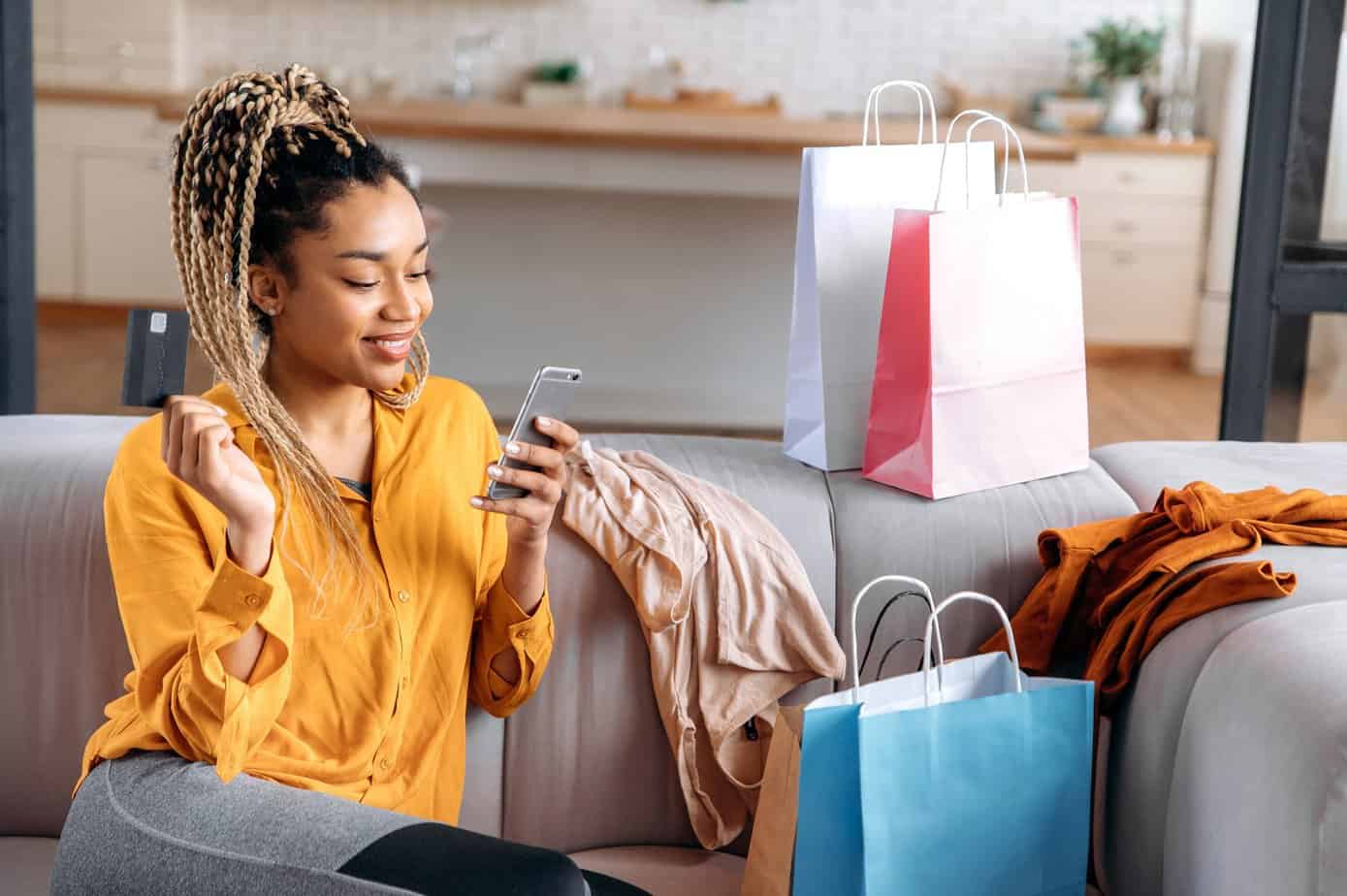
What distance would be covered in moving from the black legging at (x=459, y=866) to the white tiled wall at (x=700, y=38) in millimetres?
5552

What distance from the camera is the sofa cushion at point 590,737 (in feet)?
5.54

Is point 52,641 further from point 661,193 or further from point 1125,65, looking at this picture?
point 1125,65

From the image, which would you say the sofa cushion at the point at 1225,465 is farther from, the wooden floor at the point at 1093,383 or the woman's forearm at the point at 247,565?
the wooden floor at the point at 1093,383

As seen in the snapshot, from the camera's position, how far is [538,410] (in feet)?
4.50

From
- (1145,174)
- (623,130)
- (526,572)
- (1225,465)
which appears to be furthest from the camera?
(1145,174)

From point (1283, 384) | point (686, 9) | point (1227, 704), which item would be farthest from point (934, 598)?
point (686, 9)

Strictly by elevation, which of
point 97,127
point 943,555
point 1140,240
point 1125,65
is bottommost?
point 943,555

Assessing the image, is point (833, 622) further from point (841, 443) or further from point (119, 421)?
point (119, 421)

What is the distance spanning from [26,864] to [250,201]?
0.82 meters

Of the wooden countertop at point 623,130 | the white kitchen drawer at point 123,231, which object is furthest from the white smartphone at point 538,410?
the white kitchen drawer at point 123,231

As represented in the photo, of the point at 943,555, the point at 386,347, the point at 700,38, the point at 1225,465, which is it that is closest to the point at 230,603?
the point at 386,347

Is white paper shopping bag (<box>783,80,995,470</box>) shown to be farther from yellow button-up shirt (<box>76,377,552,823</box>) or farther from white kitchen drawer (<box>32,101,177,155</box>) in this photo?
white kitchen drawer (<box>32,101,177,155</box>)

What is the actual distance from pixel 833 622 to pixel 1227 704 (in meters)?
0.52

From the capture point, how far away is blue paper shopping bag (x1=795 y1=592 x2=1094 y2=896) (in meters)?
1.36
